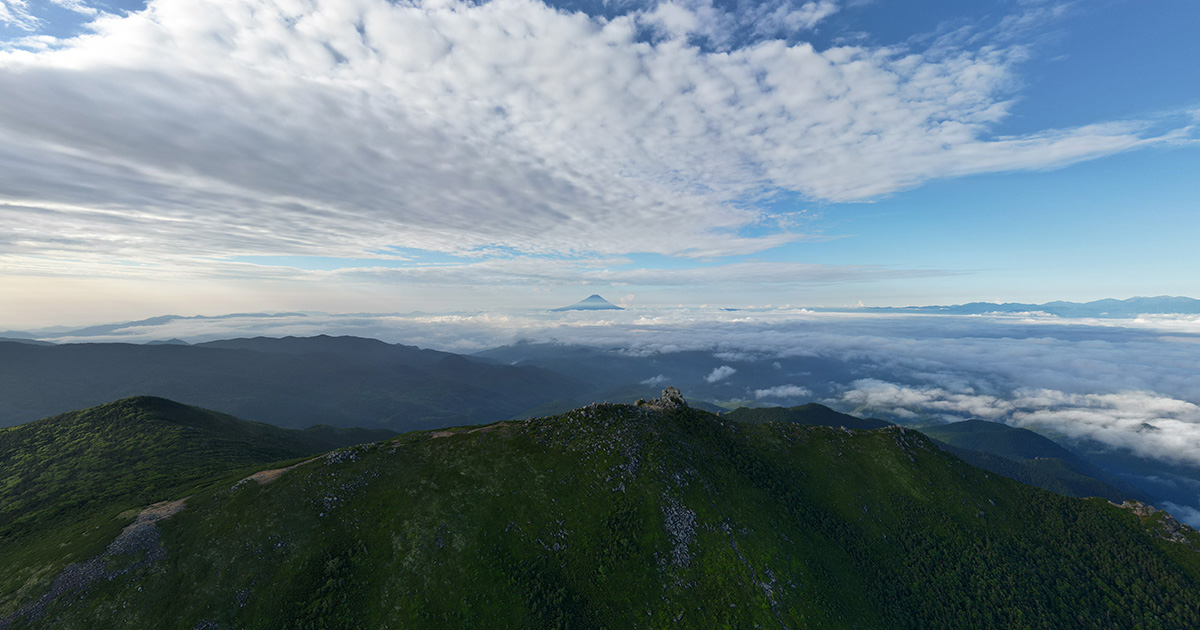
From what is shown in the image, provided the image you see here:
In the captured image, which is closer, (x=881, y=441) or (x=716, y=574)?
(x=716, y=574)

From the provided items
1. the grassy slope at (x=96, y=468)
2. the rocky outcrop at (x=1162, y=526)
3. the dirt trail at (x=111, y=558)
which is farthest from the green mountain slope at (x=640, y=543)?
the grassy slope at (x=96, y=468)

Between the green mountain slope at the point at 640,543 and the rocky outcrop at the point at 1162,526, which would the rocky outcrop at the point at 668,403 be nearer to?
the green mountain slope at the point at 640,543

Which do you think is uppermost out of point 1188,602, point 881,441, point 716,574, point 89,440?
point 89,440

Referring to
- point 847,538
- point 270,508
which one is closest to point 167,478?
Result: point 270,508

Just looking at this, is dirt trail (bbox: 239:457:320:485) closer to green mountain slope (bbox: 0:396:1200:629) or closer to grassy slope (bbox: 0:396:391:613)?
green mountain slope (bbox: 0:396:1200:629)

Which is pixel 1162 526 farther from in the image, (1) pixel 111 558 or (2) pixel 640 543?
(1) pixel 111 558

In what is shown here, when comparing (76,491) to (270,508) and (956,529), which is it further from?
(956,529)
